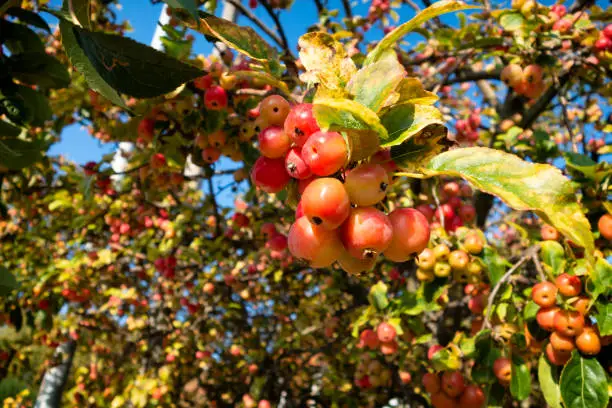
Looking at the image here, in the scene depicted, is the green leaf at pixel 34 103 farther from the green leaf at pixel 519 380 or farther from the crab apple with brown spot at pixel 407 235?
the green leaf at pixel 519 380

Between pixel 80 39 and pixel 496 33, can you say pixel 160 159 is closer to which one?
pixel 80 39

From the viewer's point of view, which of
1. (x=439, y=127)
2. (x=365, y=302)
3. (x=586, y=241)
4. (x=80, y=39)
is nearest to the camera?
(x=586, y=241)

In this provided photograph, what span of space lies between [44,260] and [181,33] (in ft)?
11.8

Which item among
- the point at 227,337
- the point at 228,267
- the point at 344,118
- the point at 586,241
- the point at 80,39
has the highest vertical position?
the point at 228,267

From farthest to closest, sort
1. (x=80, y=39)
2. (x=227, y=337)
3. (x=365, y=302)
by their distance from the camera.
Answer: (x=227, y=337)
(x=365, y=302)
(x=80, y=39)

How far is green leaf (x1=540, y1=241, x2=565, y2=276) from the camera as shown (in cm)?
158

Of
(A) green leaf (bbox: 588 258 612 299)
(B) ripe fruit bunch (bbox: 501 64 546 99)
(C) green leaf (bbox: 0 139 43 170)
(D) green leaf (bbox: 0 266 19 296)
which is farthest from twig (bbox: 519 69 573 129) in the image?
(D) green leaf (bbox: 0 266 19 296)

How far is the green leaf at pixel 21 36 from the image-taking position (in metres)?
1.44

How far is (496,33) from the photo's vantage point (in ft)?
8.56

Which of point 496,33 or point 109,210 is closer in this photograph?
point 496,33

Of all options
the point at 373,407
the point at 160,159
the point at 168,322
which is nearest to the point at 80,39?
the point at 160,159

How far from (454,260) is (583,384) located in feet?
2.05

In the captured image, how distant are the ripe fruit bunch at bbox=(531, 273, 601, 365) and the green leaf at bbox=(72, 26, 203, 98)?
4.67 feet

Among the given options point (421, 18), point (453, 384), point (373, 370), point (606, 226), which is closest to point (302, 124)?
point (421, 18)
